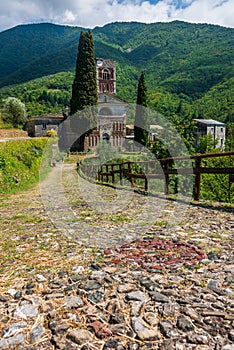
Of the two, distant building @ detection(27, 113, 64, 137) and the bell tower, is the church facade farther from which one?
the bell tower

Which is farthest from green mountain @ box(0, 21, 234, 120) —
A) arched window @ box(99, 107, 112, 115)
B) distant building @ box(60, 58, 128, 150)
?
arched window @ box(99, 107, 112, 115)

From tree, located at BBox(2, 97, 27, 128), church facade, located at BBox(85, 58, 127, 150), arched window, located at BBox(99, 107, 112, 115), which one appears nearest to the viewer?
tree, located at BBox(2, 97, 27, 128)

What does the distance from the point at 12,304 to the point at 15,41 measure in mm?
227735

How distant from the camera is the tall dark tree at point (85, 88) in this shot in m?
42.3

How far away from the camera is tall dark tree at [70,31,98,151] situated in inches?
1665

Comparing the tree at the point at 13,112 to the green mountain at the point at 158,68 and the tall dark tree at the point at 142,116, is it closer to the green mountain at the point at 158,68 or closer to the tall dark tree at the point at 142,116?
the tall dark tree at the point at 142,116

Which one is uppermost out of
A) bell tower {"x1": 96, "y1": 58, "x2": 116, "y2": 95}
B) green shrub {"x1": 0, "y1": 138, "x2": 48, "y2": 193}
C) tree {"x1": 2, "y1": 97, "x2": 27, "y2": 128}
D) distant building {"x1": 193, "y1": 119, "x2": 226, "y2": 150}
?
bell tower {"x1": 96, "y1": 58, "x2": 116, "y2": 95}

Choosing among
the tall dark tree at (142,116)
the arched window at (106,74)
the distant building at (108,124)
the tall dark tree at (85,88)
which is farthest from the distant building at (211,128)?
the tall dark tree at (85,88)

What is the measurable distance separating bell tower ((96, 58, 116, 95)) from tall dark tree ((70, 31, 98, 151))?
80.6 feet

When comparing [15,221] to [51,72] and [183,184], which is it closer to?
[183,184]

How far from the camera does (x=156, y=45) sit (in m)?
142

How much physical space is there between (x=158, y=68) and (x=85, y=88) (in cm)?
8158

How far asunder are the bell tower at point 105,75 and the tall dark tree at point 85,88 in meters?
24.6

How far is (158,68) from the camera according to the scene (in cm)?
11506
